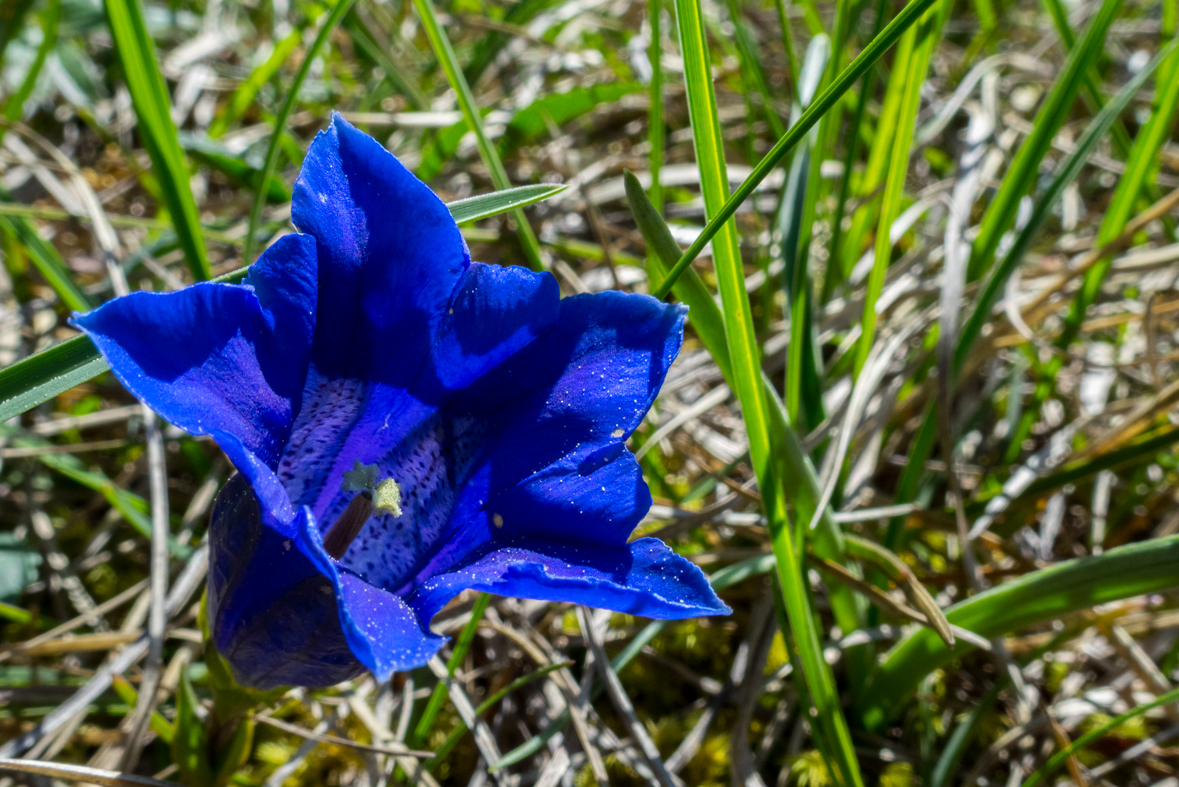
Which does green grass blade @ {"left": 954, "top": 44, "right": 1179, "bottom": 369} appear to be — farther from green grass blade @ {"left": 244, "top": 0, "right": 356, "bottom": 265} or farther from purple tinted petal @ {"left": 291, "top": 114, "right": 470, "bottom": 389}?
green grass blade @ {"left": 244, "top": 0, "right": 356, "bottom": 265}

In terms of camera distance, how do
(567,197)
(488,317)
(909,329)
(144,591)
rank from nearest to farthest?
(488,317)
(144,591)
(909,329)
(567,197)

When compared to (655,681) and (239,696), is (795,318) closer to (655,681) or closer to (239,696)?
(655,681)

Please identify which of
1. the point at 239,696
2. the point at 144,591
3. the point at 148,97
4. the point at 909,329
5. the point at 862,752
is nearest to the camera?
the point at 239,696

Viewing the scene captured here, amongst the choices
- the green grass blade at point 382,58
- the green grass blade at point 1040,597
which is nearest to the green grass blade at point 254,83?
the green grass blade at point 382,58

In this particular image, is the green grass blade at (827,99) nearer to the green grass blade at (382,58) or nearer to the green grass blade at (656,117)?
the green grass blade at (656,117)

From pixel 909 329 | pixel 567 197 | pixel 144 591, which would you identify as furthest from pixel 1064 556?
pixel 144 591

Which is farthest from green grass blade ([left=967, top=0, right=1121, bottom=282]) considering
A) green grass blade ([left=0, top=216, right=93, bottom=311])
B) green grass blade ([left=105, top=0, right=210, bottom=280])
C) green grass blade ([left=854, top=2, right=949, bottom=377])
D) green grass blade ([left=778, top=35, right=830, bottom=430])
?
green grass blade ([left=0, top=216, right=93, bottom=311])

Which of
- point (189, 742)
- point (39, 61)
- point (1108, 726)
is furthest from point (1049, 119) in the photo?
point (39, 61)
